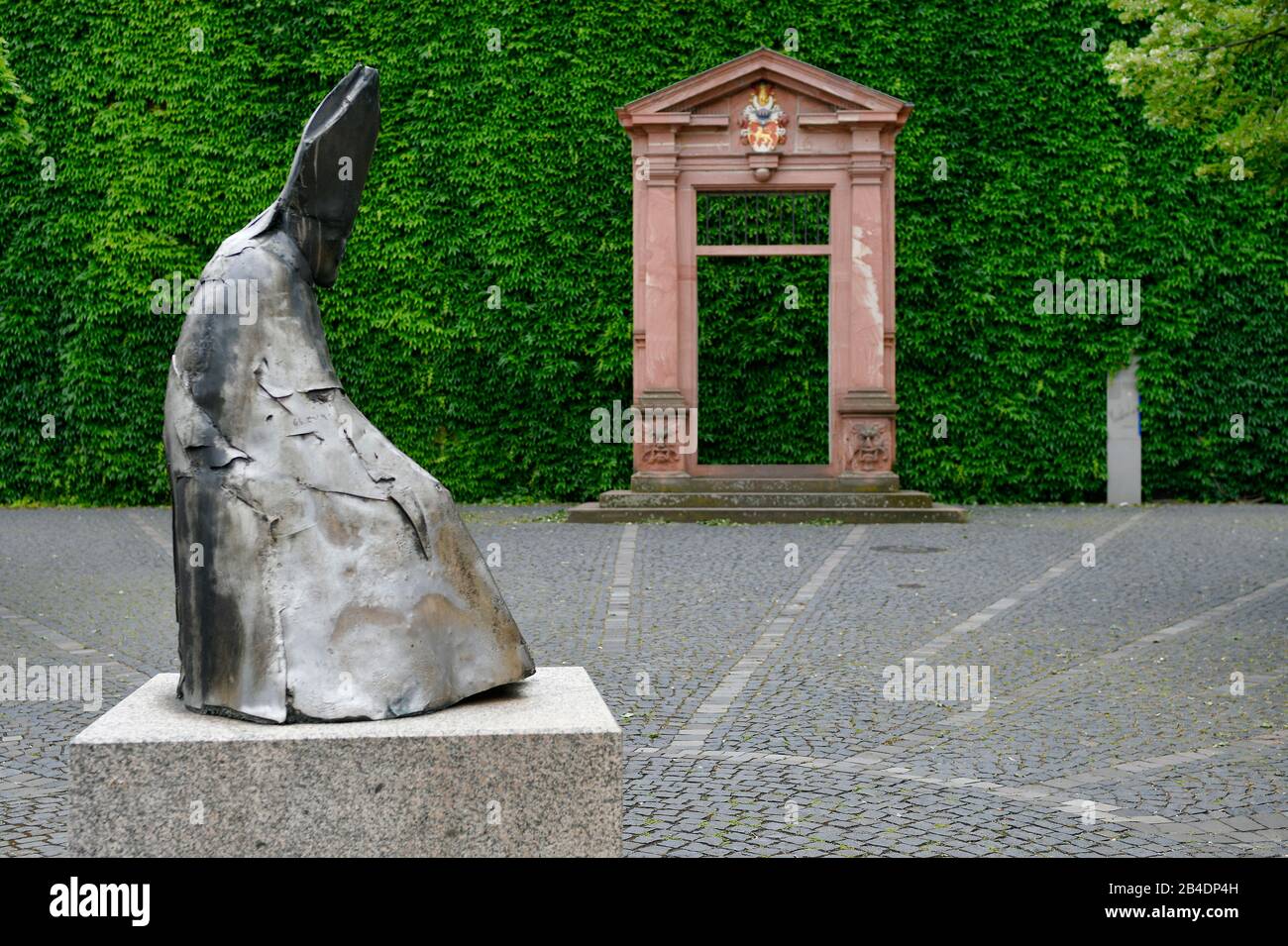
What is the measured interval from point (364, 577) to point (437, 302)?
13746 mm

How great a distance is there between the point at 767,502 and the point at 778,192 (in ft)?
12.3

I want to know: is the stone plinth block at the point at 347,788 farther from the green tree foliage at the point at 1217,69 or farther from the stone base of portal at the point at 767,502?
the stone base of portal at the point at 767,502

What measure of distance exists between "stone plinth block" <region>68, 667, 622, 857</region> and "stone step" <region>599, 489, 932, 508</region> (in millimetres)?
11010

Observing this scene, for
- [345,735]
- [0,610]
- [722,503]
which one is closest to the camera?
[345,735]

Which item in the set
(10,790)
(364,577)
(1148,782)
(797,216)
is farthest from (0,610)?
(797,216)

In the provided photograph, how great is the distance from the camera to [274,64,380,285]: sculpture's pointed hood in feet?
12.2

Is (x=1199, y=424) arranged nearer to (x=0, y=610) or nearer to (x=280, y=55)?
(x=280, y=55)

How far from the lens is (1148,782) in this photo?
471cm

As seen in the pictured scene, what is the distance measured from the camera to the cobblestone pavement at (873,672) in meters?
4.30

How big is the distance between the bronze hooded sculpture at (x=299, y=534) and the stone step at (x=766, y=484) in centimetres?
1093
